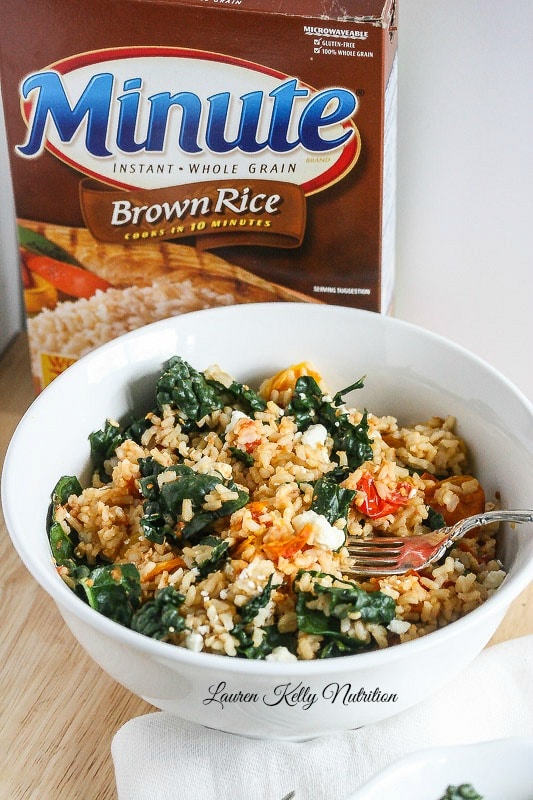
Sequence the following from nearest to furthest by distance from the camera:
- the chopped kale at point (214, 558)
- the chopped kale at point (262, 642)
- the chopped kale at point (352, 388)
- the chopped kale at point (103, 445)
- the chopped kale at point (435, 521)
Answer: the chopped kale at point (262, 642) → the chopped kale at point (214, 558) → the chopped kale at point (435, 521) → the chopped kale at point (103, 445) → the chopped kale at point (352, 388)

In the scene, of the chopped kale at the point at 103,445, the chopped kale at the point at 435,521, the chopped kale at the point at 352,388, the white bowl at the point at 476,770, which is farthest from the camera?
the chopped kale at the point at 352,388

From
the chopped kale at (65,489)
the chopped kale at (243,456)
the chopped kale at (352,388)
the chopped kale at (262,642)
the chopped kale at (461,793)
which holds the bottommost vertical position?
the chopped kale at (461,793)

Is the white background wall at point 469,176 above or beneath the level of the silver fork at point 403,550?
above

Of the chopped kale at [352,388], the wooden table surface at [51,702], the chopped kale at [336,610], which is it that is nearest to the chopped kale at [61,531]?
the wooden table surface at [51,702]

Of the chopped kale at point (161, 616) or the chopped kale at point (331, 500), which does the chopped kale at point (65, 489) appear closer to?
the chopped kale at point (161, 616)

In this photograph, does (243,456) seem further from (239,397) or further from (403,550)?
(403,550)

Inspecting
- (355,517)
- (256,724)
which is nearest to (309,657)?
(256,724)

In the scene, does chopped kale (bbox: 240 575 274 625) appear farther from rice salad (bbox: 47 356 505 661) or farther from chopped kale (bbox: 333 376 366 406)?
chopped kale (bbox: 333 376 366 406)
